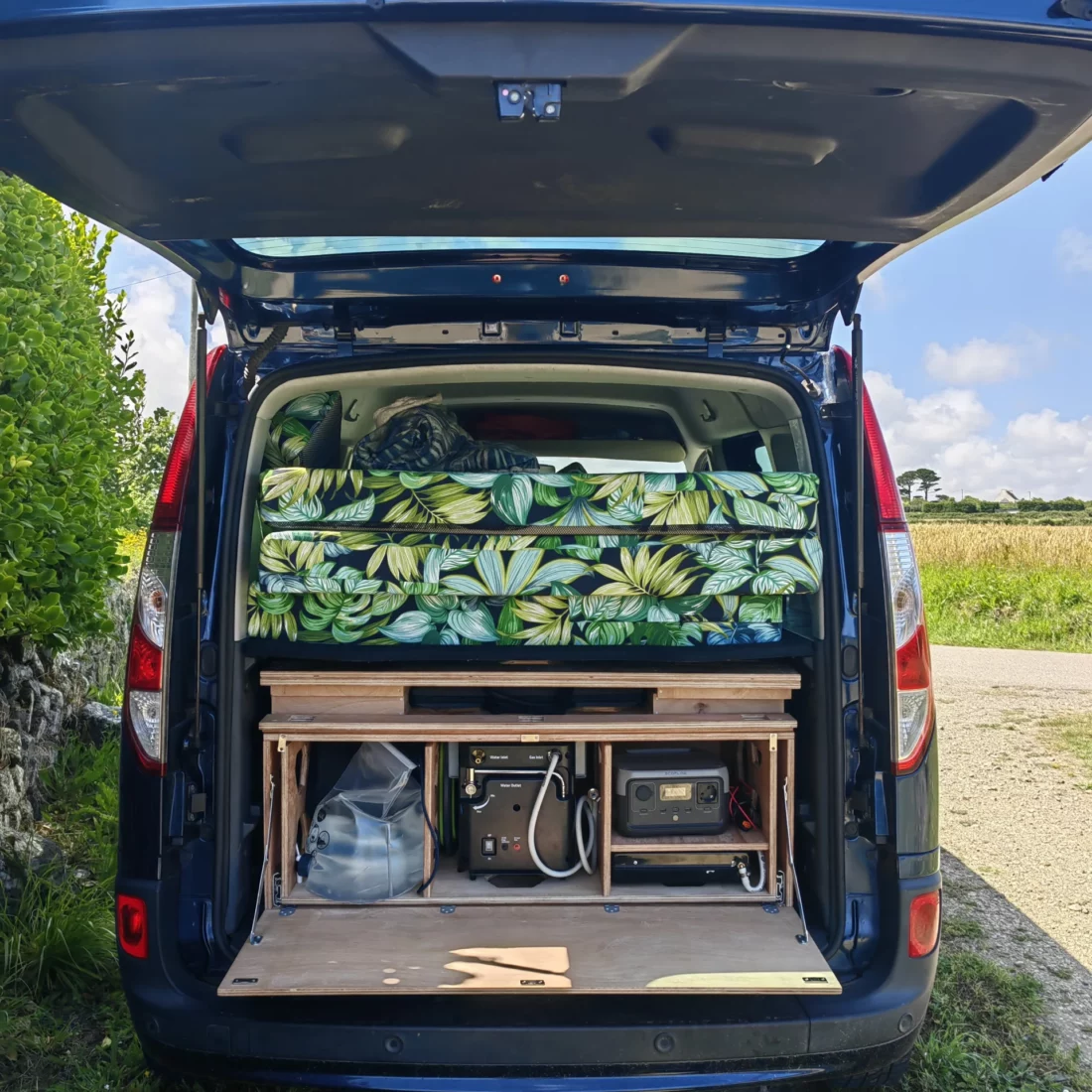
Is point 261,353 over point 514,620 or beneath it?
over

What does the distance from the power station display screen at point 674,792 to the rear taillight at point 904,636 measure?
60 centimetres

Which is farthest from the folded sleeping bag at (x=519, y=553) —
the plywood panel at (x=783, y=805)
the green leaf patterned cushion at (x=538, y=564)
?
the plywood panel at (x=783, y=805)

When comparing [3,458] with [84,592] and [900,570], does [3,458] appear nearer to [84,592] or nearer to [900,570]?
[84,592]

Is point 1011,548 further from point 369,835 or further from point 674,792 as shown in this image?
point 369,835

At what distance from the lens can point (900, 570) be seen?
6.15ft

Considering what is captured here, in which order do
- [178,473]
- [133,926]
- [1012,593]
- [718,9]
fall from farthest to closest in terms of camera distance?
[1012,593], [178,473], [133,926], [718,9]

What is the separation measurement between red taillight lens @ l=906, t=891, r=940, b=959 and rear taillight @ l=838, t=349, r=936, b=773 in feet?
0.83

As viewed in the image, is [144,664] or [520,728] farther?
[520,728]

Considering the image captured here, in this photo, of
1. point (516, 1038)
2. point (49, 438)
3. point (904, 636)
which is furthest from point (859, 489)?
point (49, 438)

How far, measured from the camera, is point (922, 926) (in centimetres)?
181

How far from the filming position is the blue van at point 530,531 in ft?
3.71

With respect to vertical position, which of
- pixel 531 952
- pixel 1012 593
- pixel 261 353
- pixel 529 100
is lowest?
pixel 531 952

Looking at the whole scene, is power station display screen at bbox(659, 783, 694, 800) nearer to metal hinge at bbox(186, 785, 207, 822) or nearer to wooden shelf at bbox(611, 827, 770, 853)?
wooden shelf at bbox(611, 827, 770, 853)

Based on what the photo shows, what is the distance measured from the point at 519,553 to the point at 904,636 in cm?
83
